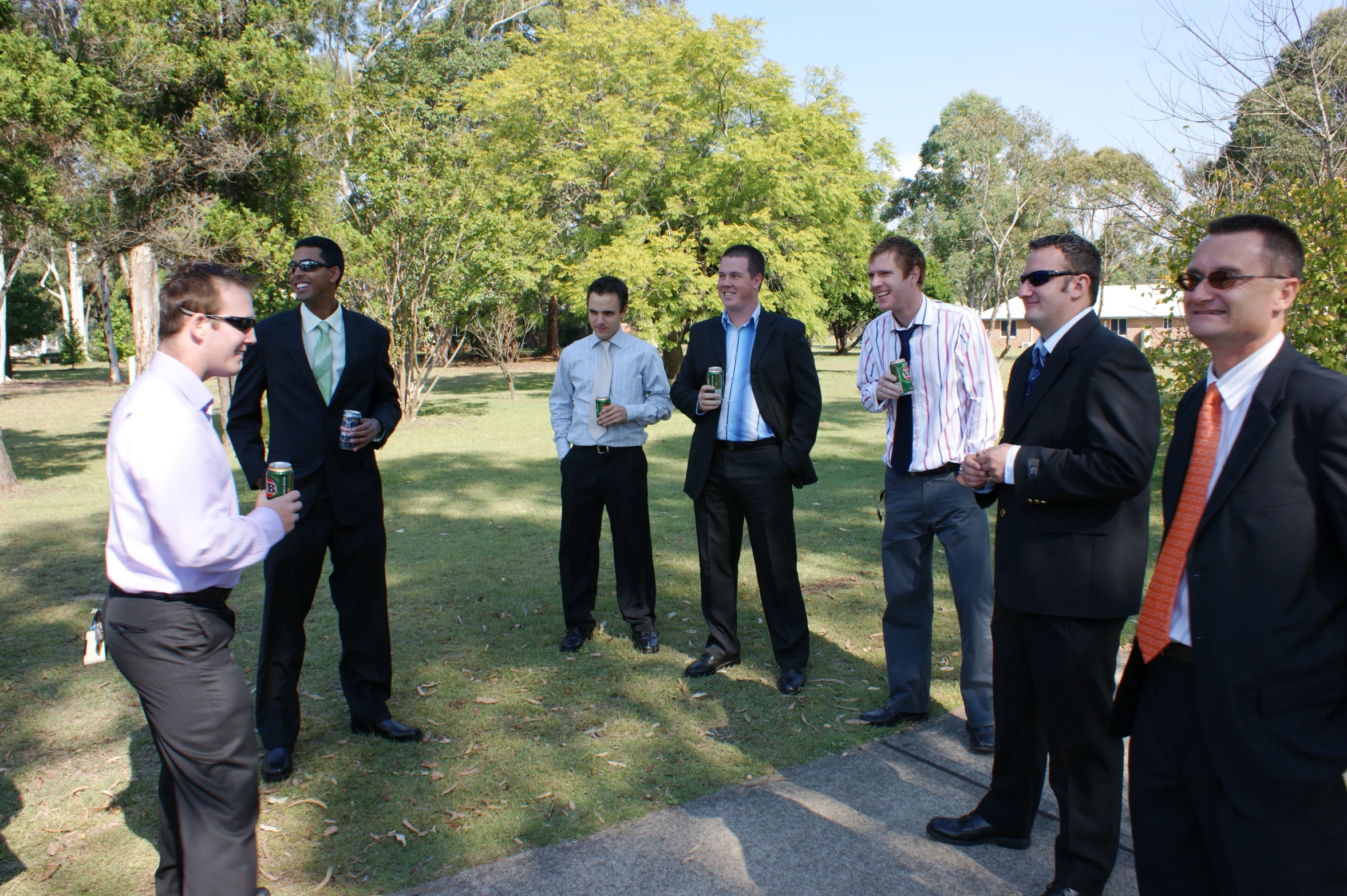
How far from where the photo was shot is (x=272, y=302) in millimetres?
19016

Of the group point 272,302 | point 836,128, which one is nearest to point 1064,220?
point 836,128

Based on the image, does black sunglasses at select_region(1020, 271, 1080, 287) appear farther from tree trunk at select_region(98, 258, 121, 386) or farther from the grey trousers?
tree trunk at select_region(98, 258, 121, 386)

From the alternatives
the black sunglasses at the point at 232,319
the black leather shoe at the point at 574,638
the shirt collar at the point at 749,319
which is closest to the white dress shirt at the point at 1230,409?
the black sunglasses at the point at 232,319

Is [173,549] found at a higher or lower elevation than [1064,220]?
lower

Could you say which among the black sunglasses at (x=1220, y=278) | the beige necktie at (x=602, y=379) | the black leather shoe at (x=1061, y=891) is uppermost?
the black sunglasses at (x=1220, y=278)

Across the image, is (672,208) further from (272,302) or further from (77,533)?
(77,533)

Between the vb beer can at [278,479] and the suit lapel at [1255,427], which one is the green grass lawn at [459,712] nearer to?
the vb beer can at [278,479]

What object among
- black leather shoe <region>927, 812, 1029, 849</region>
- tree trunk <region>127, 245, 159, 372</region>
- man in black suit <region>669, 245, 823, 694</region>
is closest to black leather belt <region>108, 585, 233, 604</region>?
black leather shoe <region>927, 812, 1029, 849</region>

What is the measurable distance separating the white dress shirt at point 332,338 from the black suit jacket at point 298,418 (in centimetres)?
3

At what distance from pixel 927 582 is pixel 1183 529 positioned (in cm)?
225

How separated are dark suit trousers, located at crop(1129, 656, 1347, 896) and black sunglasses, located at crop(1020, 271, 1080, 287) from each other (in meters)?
1.40

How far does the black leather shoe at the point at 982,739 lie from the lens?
4254 mm

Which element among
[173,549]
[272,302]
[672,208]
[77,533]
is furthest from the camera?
[672,208]

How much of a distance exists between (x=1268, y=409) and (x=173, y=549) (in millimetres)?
2830
